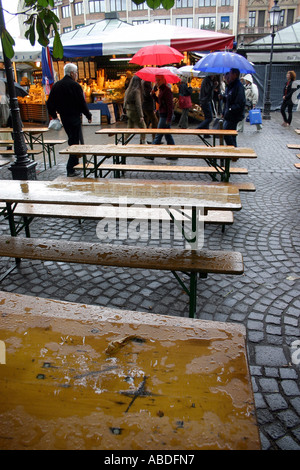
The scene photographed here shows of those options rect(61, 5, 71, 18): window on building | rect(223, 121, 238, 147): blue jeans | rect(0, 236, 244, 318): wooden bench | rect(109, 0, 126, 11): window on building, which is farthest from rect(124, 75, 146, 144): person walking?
rect(61, 5, 71, 18): window on building

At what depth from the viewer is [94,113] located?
1380cm

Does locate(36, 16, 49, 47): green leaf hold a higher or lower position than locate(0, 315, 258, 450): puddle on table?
higher

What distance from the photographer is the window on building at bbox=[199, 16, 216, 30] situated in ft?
167

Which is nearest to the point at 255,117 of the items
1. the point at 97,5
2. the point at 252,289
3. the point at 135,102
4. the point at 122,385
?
the point at 135,102

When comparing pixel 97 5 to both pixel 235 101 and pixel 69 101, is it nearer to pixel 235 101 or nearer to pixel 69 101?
pixel 235 101

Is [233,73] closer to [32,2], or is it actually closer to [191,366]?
→ [32,2]

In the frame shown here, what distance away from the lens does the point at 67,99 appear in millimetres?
6172

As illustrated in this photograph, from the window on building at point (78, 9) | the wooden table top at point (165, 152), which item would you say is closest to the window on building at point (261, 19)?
the window on building at point (78, 9)

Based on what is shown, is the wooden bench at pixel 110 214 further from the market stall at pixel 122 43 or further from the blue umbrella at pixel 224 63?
the market stall at pixel 122 43

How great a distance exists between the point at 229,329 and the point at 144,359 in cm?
39

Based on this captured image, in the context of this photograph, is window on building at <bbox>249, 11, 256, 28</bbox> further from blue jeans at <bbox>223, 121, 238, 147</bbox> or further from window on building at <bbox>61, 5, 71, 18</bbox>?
blue jeans at <bbox>223, 121, 238, 147</bbox>

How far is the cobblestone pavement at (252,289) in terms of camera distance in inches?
83.3

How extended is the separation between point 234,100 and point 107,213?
4570 mm
